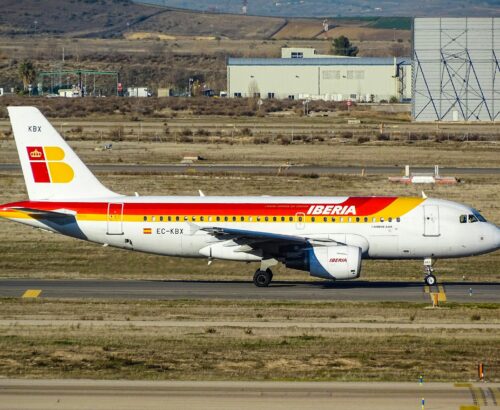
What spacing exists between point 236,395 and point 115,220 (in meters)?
18.5

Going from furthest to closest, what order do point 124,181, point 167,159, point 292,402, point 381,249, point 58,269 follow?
1. point 167,159
2. point 124,181
3. point 58,269
4. point 381,249
5. point 292,402

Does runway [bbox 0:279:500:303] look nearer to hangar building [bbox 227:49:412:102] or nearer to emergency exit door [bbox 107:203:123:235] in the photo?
emergency exit door [bbox 107:203:123:235]

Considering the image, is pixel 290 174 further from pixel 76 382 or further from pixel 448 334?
pixel 76 382

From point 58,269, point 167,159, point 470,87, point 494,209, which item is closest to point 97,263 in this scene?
point 58,269

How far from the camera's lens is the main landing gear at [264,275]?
45344 mm

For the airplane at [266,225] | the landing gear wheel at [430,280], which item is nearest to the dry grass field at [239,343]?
the airplane at [266,225]

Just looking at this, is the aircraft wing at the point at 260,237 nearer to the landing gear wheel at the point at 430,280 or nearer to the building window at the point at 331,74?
the landing gear wheel at the point at 430,280

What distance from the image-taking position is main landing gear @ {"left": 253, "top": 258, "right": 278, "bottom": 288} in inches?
1785

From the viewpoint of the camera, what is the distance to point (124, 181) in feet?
237

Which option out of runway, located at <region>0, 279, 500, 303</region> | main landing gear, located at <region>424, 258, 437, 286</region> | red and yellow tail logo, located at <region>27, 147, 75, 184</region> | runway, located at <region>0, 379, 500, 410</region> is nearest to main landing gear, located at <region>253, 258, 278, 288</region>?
runway, located at <region>0, 279, 500, 303</region>

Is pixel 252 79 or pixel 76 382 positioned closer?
pixel 76 382

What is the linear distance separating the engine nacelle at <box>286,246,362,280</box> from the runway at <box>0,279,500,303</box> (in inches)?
30.7

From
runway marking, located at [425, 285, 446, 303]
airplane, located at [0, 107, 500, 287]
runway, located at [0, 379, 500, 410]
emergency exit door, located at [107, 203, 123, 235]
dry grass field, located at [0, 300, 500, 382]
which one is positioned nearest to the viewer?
runway, located at [0, 379, 500, 410]

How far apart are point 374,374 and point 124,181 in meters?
43.7
